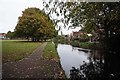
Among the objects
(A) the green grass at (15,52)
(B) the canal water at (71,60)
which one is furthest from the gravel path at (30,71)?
(A) the green grass at (15,52)

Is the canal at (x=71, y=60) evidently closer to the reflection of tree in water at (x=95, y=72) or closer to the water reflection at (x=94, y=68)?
the water reflection at (x=94, y=68)

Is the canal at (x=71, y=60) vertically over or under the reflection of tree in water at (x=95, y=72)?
under

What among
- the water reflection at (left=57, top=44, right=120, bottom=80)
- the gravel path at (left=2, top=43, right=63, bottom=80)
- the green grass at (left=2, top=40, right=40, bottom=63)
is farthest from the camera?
the green grass at (left=2, top=40, right=40, bottom=63)

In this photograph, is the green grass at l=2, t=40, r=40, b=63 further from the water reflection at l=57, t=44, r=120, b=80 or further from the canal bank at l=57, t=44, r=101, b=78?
the water reflection at l=57, t=44, r=120, b=80

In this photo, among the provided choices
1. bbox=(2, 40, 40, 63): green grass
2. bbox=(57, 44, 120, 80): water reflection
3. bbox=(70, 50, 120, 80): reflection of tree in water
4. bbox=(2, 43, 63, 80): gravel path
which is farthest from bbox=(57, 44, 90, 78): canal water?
bbox=(2, 40, 40, 63): green grass

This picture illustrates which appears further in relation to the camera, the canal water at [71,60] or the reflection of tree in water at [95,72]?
the canal water at [71,60]

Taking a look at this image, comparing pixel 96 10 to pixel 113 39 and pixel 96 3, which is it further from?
pixel 113 39

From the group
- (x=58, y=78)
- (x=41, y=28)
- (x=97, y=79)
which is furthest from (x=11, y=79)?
(x=41, y=28)

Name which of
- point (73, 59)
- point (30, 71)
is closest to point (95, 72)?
point (30, 71)

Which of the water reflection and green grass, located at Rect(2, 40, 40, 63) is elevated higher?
green grass, located at Rect(2, 40, 40, 63)

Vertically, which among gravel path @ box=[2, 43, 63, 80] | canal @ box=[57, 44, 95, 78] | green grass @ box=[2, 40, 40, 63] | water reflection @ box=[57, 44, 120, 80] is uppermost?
green grass @ box=[2, 40, 40, 63]

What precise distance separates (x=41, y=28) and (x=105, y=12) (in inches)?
2030

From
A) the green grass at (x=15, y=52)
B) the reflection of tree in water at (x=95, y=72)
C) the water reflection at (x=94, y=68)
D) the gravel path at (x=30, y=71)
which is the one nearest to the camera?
the gravel path at (x=30, y=71)

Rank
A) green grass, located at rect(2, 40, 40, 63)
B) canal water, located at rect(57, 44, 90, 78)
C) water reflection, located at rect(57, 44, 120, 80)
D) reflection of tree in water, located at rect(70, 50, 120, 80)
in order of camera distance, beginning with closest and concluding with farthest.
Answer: reflection of tree in water, located at rect(70, 50, 120, 80)
water reflection, located at rect(57, 44, 120, 80)
canal water, located at rect(57, 44, 90, 78)
green grass, located at rect(2, 40, 40, 63)
